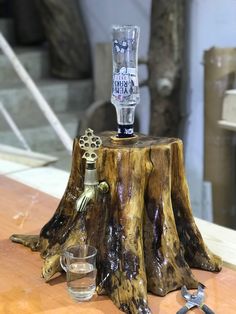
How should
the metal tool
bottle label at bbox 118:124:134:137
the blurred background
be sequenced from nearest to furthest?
the metal tool < bottle label at bbox 118:124:134:137 < the blurred background

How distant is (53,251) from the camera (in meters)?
1.16

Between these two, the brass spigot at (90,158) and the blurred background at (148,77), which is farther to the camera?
the blurred background at (148,77)

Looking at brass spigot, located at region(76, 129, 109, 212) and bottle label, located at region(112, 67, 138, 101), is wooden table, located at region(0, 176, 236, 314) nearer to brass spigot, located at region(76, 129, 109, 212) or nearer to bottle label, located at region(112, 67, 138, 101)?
brass spigot, located at region(76, 129, 109, 212)

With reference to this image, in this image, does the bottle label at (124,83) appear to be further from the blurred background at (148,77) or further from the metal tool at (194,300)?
the blurred background at (148,77)

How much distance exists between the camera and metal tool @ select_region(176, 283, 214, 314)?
1.01 meters

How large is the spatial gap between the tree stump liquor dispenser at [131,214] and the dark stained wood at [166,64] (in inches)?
79.8

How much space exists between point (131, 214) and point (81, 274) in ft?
0.46

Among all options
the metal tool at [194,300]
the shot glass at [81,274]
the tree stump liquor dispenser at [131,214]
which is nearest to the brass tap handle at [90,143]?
the tree stump liquor dispenser at [131,214]

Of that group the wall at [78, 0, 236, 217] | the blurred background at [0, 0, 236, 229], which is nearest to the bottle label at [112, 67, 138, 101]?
the blurred background at [0, 0, 236, 229]

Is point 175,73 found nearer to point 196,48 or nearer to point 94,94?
point 196,48

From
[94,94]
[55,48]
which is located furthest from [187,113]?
[55,48]

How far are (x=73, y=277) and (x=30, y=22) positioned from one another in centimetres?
301

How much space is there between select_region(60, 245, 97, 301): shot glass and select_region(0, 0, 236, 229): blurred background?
1.24 m

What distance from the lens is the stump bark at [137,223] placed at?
1043 mm
